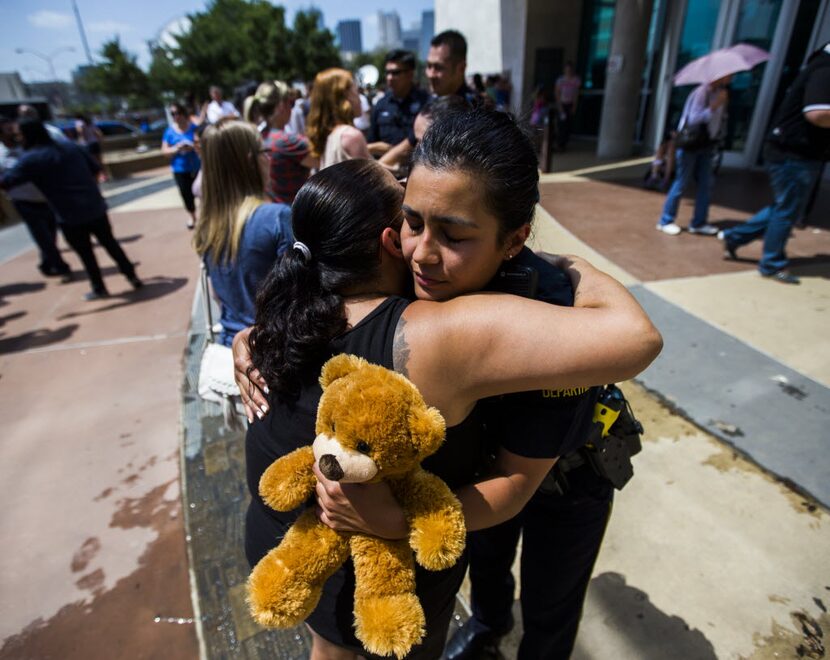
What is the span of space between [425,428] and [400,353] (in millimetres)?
179

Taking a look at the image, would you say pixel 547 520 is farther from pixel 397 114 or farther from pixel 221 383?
pixel 397 114

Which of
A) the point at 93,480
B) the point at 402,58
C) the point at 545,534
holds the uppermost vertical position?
the point at 402,58

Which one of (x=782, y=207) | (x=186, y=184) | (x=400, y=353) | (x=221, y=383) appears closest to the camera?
(x=400, y=353)

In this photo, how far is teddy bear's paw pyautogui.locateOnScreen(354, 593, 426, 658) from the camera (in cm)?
98

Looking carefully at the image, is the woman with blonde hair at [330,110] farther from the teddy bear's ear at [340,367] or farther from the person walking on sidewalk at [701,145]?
the person walking on sidewalk at [701,145]

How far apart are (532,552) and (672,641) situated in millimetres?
860

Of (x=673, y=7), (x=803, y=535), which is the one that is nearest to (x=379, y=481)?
(x=803, y=535)

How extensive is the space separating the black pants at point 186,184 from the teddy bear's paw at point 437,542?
25.1 feet

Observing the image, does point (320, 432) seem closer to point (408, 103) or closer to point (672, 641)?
point (672, 641)

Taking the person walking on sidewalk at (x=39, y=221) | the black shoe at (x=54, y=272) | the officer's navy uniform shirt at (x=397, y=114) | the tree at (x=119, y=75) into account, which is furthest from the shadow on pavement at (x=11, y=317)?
the tree at (x=119, y=75)

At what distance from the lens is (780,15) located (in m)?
8.00

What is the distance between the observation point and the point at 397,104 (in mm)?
4566

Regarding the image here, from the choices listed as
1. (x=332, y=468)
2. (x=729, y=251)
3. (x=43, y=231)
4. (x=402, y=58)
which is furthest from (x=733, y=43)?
(x=43, y=231)

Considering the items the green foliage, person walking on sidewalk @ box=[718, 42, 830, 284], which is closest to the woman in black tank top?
person walking on sidewalk @ box=[718, 42, 830, 284]
